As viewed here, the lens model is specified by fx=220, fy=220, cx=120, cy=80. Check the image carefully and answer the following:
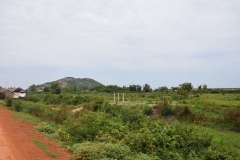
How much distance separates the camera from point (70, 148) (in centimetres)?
816

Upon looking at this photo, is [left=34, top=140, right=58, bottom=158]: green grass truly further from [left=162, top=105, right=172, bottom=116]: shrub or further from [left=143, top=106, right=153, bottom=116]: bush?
[left=162, top=105, right=172, bottom=116]: shrub

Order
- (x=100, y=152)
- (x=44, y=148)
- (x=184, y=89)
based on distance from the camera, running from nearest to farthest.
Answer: (x=100, y=152) < (x=44, y=148) < (x=184, y=89)

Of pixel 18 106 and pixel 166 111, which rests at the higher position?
pixel 18 106

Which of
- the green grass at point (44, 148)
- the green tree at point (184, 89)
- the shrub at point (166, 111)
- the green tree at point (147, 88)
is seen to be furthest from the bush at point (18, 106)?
the green tree at point (147, 88)

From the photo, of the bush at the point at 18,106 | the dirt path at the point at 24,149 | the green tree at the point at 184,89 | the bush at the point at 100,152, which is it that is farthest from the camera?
the green tree at the point at 184,89

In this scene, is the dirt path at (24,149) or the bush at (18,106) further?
the bush at (18,106)

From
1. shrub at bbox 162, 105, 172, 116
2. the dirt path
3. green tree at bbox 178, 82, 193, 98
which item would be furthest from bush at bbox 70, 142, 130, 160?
green tree at bbox 178, 82, 193, 98

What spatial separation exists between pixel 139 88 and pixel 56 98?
2032 cm

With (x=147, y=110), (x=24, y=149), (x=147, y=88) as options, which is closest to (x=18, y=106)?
→ (x=147, y=110)

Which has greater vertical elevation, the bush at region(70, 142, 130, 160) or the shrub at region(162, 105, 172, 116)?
the shrub at region(162, 105, 172, 116)

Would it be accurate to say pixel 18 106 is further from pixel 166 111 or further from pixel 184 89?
pixel 184 89

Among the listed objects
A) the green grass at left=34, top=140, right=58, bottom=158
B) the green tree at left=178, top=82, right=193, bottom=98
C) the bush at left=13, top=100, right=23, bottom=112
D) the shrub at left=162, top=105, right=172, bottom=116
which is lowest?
the green grass at left=34, top=140, right=58, bottom=158

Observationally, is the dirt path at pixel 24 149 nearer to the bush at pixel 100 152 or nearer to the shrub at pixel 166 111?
the bush at pixel 100 152

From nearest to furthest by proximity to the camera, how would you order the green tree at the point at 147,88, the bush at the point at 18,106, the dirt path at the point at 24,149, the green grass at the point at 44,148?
1. the dirt path at the point at 24,149
2. the green grass at the point at 44,148
3. the bush at the point at 18,106
4. the green tree at the point at 147,88
